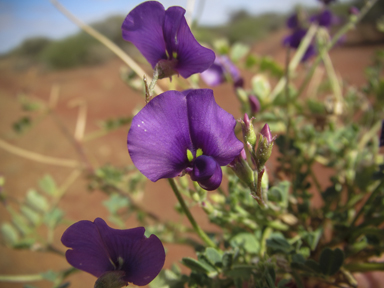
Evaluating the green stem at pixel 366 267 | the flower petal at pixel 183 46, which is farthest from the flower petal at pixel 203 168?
the green stem at pixel 366 267

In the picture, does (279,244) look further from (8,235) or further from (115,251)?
(8,235)

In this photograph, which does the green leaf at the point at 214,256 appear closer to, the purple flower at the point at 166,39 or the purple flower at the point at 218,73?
the purple flower at the point at 166,39

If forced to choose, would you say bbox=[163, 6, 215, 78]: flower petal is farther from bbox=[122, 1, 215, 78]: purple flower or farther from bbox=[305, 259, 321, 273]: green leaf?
bbox=[305, 259, 321, 273]: green leaf

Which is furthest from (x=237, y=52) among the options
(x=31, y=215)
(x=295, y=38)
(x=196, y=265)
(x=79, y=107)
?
(x=79, y=107)

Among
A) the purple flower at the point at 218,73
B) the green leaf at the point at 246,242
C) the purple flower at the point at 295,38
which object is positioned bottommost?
the green leaf at the point at 246,242

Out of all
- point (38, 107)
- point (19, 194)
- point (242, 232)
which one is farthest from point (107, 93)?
point (242, 232)

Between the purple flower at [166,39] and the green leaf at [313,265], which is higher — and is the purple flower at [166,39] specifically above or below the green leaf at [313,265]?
above

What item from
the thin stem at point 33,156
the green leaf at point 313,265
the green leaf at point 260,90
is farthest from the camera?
the thin stem at point 33,156
